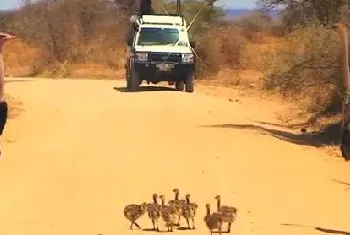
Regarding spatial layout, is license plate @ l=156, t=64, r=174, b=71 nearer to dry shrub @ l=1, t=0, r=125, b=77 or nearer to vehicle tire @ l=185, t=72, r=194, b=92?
vehicle tire @ l=185, t=72, r=194, b=92

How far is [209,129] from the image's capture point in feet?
70.0

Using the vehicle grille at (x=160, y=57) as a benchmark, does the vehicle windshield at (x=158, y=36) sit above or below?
above

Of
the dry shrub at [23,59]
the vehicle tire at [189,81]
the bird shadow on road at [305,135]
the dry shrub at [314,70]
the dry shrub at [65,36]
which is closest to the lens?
the bird shadow on road at [305,135]

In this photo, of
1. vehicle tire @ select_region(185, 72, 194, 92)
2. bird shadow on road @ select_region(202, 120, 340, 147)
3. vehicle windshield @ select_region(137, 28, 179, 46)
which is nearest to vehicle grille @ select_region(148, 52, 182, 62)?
vehicle tire @ select_region(185, 72, 194, 92)

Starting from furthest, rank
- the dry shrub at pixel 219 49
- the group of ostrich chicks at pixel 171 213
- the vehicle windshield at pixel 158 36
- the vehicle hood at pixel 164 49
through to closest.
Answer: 1. the dry shrub at pixel 219 49
2. the vehicle windshield at pixel 158 36
3. the vehicle hood at pixel 164 49
4. the group of ostrich chicks at pixel 171 213

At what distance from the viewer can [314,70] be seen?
2434 cm

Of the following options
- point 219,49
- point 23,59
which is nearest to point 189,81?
point 219,49

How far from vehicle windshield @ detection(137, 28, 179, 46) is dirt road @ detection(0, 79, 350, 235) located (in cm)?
771

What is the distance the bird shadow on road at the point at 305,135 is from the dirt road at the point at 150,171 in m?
0.43

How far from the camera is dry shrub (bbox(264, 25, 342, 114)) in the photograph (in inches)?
952

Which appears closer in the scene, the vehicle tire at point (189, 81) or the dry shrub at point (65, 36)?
the vehicle tire at point (189, 81)

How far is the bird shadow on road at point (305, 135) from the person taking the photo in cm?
2202

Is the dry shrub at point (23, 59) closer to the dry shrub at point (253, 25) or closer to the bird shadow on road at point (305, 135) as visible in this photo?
the dry shrub at point (253, 25)

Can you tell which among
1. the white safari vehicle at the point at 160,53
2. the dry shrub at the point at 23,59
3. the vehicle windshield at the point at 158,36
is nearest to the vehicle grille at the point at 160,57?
the white safari vehicle at the point at 160,53
